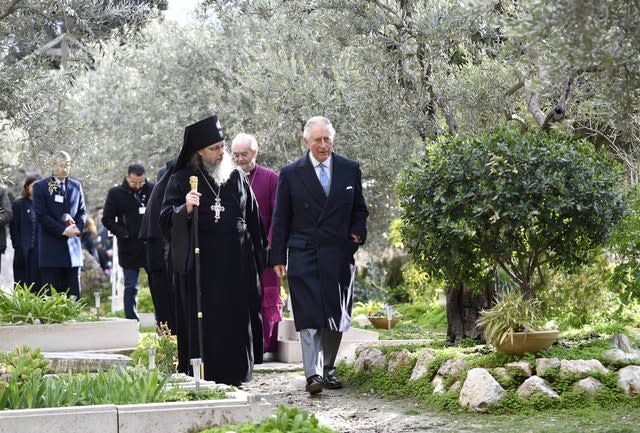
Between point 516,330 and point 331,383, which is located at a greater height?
point 516,330

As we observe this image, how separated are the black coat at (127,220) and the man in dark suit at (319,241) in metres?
4.60

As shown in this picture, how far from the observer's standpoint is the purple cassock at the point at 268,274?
12477mm

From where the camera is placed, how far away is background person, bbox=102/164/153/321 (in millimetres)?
14804

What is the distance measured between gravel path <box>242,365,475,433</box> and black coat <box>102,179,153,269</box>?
13.1ft

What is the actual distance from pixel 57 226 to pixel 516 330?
7328 millimetres

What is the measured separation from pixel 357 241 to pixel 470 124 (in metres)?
1.77

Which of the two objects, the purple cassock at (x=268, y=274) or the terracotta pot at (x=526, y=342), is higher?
the purple cassock at (x=268, y=274)

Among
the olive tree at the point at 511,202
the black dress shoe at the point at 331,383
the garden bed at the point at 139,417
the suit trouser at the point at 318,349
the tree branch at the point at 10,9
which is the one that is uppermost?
the tree branch at the point at 10,9

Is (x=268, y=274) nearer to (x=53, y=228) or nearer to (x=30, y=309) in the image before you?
(x=30, y=309)

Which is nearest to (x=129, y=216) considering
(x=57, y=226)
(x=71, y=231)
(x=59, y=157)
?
(x=71, y=231)

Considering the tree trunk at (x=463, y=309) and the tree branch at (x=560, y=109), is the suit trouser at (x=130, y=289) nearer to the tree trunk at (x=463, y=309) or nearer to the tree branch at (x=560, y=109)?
the tree trunk at (x=463, y=309)

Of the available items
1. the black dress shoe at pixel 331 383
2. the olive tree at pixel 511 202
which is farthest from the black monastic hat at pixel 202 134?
the black dress shoe at pixel 331 383

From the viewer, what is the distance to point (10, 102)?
10766 millimetres

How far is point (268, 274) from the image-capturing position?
12.8m
